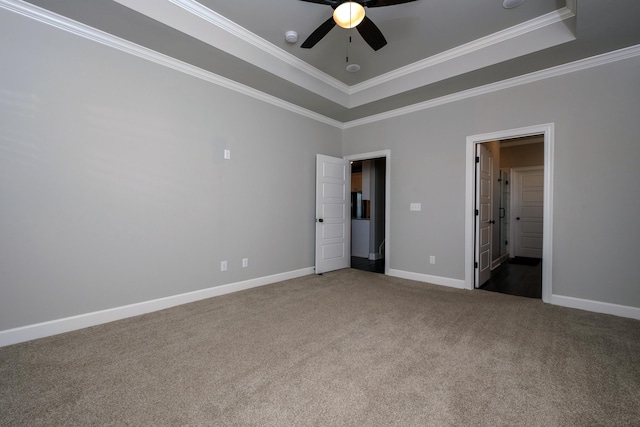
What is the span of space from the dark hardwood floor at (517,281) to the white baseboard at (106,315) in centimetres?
367

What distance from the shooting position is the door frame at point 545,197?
3367 mm

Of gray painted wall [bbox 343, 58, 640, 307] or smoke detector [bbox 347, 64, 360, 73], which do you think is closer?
gray painted wall [bbox 343, 58, 640, 307]

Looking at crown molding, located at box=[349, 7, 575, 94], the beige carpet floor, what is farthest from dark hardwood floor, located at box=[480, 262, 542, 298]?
crown molding, located at box=[349, 7, 575, 94]

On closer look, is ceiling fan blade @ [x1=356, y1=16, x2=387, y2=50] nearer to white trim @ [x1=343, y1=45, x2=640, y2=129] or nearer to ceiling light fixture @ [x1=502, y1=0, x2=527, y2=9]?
ceiling light fixture @ [x1=502, y1=0, x2=527, y2=9]

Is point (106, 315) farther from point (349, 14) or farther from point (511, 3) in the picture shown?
point (511, 3)

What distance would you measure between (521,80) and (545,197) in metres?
1.53

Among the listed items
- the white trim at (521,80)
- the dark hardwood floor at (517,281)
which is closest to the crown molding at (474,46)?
the white trim at (521,80)

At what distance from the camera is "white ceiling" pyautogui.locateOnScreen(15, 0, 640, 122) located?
252cm

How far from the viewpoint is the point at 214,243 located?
143 inches

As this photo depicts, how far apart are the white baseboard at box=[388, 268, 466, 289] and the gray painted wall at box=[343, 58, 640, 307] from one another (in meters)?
0.10

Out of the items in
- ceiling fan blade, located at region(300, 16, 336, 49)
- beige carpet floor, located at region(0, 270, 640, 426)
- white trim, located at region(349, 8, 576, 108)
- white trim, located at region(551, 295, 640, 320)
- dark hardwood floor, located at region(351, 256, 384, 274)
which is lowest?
dark hardwood floor, located at region(351, 256, 384, 274)

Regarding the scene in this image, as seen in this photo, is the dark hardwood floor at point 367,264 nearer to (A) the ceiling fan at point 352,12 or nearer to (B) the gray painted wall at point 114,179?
(B) the gray painted wall at point 114,179

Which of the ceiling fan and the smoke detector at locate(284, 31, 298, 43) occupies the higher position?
the smoke detector at locate(284, 31, 298, 43)

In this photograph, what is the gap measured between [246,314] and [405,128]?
12.3ft
